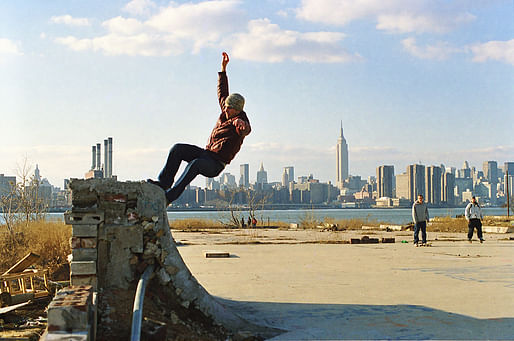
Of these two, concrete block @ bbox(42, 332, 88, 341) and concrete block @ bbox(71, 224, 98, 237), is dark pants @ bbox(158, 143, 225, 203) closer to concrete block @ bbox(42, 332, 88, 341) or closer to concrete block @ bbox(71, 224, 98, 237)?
concrete block @ bbox(71, 224, 98, 237)

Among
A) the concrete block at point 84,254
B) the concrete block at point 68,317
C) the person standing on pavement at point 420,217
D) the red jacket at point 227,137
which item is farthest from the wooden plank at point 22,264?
the person standing on pavement at point 420,217

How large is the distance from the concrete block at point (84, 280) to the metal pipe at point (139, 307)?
0.45 m

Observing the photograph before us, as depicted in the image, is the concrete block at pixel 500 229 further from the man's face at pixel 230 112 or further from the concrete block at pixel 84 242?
the concrete block at pixel 84 242

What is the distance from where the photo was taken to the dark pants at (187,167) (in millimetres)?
6516

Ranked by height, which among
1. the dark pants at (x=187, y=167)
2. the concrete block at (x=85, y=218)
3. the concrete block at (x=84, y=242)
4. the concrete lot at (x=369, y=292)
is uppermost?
the dark pants at (x=187, y=167)

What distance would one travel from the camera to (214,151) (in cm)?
677

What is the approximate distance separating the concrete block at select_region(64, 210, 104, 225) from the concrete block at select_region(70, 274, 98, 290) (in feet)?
1.79

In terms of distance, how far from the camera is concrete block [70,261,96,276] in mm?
5547

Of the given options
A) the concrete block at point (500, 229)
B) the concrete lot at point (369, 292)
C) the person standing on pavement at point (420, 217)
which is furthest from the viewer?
the concrete block at point (500, 229)

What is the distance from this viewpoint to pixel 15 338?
5.43m

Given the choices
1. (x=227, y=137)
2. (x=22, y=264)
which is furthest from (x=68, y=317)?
(x=22, y=264)

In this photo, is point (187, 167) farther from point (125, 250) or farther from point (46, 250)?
point (46, 250)

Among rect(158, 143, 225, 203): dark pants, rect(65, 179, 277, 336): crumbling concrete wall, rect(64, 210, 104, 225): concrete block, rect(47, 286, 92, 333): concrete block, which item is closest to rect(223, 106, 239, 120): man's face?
rect(158, 143, 225, 203): dark pants

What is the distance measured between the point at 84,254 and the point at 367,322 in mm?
3365
